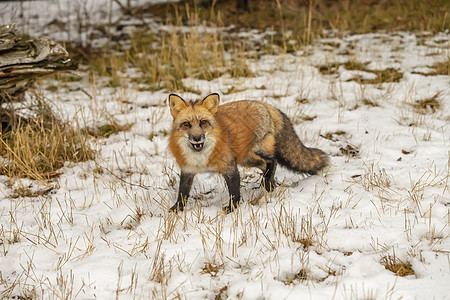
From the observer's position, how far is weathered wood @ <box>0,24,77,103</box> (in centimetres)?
556

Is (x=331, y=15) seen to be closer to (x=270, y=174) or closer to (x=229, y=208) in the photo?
(x=270, y=174)

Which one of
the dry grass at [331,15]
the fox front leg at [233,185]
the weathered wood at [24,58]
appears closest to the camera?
the fox front leg at [233,185]

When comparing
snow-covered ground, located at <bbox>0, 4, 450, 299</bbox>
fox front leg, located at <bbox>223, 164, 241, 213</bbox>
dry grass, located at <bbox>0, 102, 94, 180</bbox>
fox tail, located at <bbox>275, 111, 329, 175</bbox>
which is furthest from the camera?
dry grass, located at <bbox>0, 102, 94, 180</bbox>

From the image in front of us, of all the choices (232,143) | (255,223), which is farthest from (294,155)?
(255,223)

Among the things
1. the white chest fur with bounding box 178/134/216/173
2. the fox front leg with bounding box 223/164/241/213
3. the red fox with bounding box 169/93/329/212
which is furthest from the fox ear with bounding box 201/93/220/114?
the fox front leg with bounding box 223/164/241/213

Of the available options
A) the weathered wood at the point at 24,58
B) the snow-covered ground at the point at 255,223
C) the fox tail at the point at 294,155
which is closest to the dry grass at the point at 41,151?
the snow-covered ground at the point at 255,223

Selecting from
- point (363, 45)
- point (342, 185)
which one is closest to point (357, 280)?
point (342, 185)

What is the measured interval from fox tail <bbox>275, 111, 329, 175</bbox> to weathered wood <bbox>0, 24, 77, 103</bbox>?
11.9ft

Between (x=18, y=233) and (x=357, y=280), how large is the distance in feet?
10.8

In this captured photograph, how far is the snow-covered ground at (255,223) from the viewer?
3.07 metres

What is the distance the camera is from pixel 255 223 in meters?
3.75

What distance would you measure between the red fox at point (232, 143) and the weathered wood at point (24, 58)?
9.01 ft

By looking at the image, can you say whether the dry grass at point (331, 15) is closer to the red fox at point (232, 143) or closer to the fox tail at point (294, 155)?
the fox tail at point (294, 155)

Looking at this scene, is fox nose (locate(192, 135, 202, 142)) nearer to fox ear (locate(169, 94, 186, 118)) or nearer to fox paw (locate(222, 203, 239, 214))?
fox ear (locate(169, 94, 186, 118))
